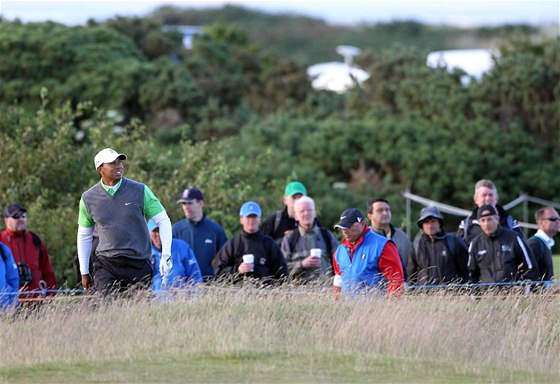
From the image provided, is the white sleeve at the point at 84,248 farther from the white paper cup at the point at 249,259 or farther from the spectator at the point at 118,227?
the white paper cup at the point at 249,259

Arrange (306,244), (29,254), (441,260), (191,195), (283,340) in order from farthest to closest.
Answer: (191,195) < (29,254) < (306,244) < (441,260) < (283,340)

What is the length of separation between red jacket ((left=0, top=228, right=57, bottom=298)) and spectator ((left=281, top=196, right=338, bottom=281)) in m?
3.10

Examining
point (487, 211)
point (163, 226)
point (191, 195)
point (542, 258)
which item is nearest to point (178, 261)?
point (163, 226)

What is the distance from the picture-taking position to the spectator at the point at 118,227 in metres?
12.2

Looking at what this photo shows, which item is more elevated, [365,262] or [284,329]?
[365,262]

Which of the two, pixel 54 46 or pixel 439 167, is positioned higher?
pixel 54 46

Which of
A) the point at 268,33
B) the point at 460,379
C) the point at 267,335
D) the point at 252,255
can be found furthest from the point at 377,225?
the point at 268,33

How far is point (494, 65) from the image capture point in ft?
166

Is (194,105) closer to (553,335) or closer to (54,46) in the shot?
(54,46)

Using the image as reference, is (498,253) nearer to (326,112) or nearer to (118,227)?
(118,227)

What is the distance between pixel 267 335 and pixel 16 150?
11781mm

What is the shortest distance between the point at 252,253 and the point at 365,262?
2.63 m

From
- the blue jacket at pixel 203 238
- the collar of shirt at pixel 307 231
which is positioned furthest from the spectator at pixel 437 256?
the blue jacket at pixel 203 238

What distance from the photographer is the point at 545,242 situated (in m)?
14.9
